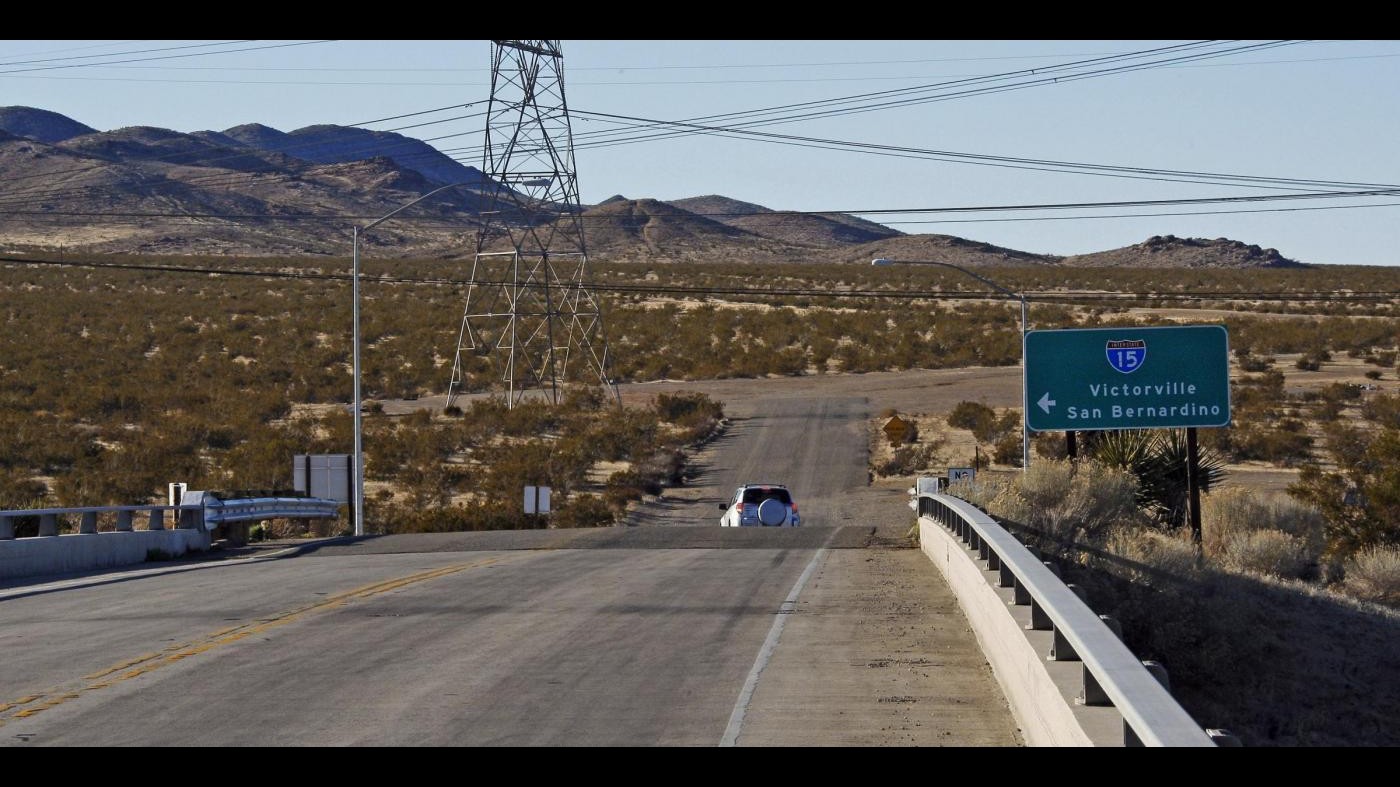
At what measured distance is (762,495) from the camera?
35031mm

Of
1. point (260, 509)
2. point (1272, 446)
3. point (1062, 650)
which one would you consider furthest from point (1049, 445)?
point (1062, 650)

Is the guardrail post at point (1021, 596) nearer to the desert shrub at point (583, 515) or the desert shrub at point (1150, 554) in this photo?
the desert shrub at point (1150, 554)

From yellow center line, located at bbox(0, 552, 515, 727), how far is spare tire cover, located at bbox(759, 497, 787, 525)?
14899 millimetres

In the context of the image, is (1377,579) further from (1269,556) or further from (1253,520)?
(1253,520)

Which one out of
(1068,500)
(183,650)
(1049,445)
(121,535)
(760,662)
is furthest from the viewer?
(1049,445)

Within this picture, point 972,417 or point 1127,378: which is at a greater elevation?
point 1127,378

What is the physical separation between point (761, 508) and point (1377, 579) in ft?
45.5

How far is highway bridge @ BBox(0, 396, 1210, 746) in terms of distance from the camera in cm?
970

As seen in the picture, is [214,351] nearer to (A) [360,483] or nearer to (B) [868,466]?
(B) [868,466]

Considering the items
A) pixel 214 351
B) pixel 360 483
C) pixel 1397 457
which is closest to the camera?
pixel 1397 457

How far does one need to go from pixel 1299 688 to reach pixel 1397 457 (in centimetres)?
1662
